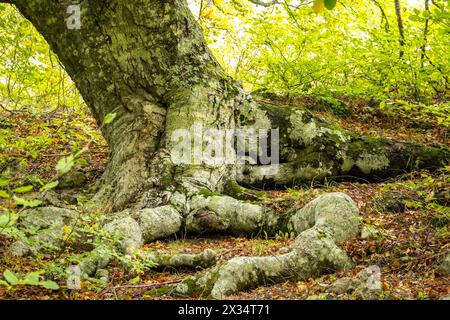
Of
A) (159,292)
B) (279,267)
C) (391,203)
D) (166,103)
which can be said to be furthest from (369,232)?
(166,103)

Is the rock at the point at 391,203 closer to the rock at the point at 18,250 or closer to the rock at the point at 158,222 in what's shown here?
the rock at the point at 158,222

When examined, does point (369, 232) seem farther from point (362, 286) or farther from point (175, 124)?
point (175, 124)

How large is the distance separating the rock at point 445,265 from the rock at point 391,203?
5.48 ft

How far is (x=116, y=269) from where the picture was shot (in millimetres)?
4133

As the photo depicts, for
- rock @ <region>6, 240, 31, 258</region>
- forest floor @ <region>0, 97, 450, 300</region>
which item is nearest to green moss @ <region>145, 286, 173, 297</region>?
forest floor @ <region>0, 97, 450, 300</region>

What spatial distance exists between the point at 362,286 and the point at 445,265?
2.56 feet

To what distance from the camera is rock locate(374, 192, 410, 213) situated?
5.18 meters

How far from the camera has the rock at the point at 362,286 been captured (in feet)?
9.78

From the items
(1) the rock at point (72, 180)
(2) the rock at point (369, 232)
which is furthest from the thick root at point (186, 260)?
(1) the rock at point (72, 180)

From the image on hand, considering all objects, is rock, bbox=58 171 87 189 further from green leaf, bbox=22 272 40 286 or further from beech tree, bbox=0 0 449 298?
green leaf, bbox=22 272 40 286
